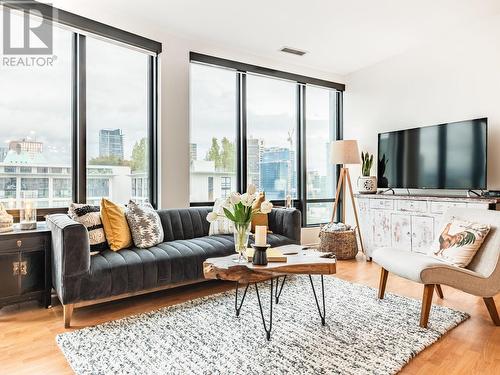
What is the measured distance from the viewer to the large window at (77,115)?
307 cm

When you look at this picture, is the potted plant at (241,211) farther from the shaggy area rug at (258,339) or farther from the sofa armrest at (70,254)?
the sofa armrest at (70,254)

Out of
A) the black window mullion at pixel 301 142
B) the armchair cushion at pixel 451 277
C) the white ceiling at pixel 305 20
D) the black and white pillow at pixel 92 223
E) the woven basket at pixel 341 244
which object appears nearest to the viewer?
the armchair cushion at pixel 451 277

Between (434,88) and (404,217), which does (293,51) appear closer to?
(434,88)

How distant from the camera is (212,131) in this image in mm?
4348

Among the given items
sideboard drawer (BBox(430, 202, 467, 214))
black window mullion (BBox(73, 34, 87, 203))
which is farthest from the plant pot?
black window mullion (BBox(73, 34, 87, 203))

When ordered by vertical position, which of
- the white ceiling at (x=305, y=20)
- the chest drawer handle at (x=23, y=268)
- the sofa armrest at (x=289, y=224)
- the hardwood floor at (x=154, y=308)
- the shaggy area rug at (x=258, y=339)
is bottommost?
the hardwood floor at (x=154, y=308)

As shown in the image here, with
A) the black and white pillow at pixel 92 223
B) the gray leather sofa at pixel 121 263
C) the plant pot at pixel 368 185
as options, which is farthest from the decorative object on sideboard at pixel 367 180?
the black and white pillow at pixel 92 223

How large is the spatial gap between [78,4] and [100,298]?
2.63 meters

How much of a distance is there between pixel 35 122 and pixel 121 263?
1.66m

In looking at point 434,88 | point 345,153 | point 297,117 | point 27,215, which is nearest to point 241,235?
point 27,215

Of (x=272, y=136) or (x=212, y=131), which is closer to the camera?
(x=212, y=131)

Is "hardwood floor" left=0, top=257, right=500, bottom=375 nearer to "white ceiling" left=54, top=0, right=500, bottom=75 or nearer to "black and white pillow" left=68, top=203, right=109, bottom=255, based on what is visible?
"black and white pillow" left=68, top=203, right=109, bottom=255

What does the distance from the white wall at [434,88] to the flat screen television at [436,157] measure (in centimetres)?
22

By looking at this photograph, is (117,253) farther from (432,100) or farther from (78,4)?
(432,100)
